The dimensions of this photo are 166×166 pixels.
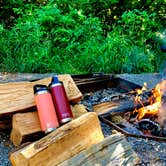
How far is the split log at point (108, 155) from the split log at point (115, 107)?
73 centimetres

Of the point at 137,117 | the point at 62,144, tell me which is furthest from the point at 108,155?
the point at 137,117

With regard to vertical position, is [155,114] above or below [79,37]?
below

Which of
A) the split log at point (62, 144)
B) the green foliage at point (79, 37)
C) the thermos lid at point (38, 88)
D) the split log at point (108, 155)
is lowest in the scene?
the split log at point (108, 155)

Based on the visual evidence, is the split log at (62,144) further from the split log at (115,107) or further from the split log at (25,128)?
the split log at (115,107)

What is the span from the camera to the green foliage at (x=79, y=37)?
5.75 metres

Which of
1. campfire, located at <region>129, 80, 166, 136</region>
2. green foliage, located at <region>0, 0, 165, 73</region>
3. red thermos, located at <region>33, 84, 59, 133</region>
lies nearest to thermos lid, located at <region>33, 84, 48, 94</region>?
red thermos, located at <region>33, 84, 59, 133</region>

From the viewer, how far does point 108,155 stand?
2582mm

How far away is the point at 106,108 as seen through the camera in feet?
11.5

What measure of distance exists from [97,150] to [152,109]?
3.49ft

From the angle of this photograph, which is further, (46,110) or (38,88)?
(38,88)

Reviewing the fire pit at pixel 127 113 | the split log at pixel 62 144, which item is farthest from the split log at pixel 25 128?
the split log at pixel 62 144

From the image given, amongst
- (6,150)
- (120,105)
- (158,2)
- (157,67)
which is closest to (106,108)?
(120,105)

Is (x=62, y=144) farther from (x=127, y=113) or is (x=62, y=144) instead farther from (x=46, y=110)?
(x=127, y=113)

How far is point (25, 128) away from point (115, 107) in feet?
3.39
